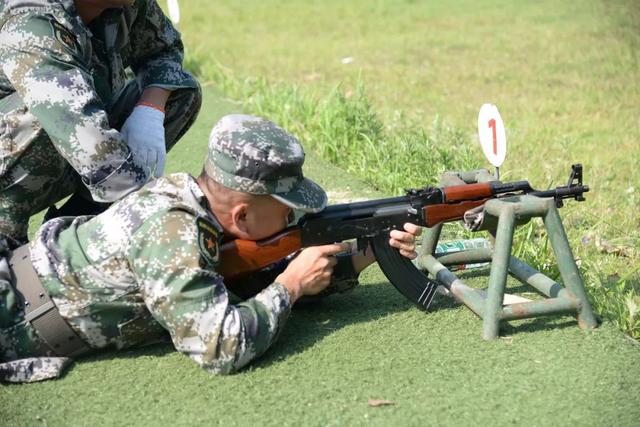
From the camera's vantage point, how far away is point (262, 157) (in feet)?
10.7

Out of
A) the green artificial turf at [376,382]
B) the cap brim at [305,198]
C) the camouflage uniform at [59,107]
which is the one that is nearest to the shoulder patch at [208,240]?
the cap brim at [305,198]

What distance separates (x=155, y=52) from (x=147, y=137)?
2.51 feet

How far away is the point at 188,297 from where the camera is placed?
125 inches

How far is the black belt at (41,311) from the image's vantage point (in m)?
3.34

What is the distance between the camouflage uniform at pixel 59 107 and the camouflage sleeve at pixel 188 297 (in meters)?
0.65

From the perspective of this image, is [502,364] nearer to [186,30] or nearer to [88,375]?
[88,375]

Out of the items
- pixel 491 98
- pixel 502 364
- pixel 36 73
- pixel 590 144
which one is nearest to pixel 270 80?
pixel 491 98

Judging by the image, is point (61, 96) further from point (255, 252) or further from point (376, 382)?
point (376, 382)

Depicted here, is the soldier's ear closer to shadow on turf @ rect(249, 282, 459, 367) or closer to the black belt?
shadow on turf @ rect(249, 282, 459, 367)

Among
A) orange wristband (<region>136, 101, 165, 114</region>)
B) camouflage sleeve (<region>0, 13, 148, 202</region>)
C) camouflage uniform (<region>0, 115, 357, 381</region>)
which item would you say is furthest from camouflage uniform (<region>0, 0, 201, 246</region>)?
camouflage uniform (<region>0, 115, 357, 381</region>)

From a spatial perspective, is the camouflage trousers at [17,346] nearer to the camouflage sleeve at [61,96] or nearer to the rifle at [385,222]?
the camouflage sleeve at [61,96]

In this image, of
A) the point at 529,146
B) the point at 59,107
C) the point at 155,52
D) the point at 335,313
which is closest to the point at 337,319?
the point at 335,313

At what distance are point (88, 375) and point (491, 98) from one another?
6.02 meters

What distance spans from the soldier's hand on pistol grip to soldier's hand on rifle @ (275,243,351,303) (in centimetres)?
86
